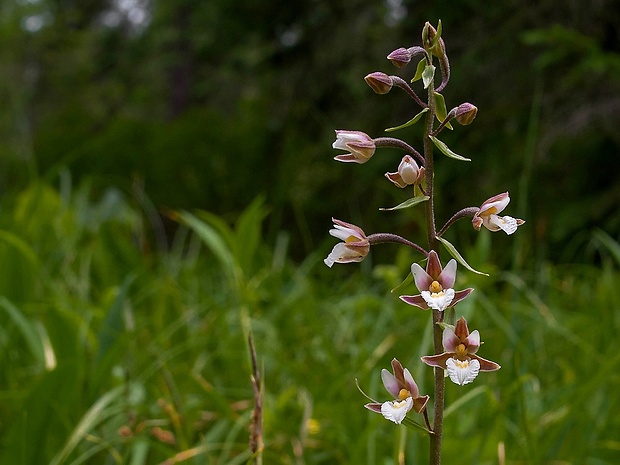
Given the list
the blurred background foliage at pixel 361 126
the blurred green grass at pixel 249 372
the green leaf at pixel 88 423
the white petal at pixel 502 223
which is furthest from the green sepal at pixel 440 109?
the blurred background foliage at pixel 361 126

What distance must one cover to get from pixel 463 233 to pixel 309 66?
220 cm

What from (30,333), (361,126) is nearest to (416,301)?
(30,333)

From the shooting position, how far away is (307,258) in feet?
9.27

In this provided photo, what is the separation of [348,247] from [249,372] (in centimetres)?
111

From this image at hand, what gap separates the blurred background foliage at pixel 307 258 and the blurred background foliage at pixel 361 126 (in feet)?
0.06

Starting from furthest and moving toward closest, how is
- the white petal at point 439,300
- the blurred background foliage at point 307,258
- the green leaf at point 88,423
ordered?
the blurred background foliage at point 307,258
the green leaf at point 88,423
the white petal at point 439,300

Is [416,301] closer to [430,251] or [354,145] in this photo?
[430,251]

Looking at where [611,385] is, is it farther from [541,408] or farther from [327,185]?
[327,185]

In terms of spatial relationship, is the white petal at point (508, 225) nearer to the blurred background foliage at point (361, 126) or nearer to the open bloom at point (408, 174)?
the open bloom at point (408, 174)

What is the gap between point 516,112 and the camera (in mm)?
4254

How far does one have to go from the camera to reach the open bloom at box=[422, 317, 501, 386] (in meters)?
0.67

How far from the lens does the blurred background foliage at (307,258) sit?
1573 millimetres

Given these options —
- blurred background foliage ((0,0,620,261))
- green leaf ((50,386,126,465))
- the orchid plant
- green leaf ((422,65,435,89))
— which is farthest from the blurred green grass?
green leaf ((422,65,435,89))

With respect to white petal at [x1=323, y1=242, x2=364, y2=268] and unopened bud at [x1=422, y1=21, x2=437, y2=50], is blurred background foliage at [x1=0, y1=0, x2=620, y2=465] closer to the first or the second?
white petal at [x1=323, y1=242, x2=364, y2=268]
